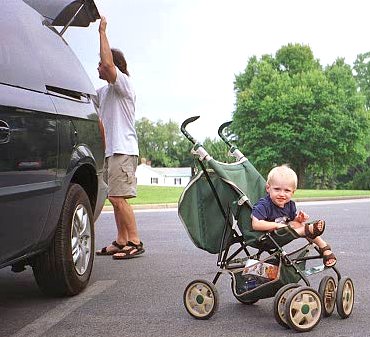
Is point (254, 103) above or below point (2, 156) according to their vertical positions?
above

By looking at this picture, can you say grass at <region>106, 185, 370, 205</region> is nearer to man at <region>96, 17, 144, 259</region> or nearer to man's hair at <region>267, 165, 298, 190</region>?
man at <region>96, 17, 144, 259</region>

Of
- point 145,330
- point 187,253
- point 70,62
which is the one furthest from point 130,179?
point 145,330

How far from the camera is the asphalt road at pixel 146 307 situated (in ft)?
11.5

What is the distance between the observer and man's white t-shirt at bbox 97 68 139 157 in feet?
19.2

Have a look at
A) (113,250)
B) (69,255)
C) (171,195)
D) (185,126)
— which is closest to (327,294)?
(185,126)

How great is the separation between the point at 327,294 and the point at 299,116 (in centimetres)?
4556

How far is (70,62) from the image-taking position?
4.49 meters

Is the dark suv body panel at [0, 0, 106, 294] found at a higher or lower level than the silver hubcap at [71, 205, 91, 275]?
higher

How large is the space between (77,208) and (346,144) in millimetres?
46660

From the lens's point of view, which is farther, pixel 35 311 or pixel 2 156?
pixel 35 311

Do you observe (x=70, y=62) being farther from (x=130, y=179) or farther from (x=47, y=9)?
(x=130, y=179)

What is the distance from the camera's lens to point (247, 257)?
12.7ft

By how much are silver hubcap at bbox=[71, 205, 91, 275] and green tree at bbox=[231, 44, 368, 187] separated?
4364 centimetres

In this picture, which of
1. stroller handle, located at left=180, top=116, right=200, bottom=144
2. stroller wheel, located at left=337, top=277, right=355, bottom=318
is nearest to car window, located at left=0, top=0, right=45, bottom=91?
stroller handle, located at left=180, top=116, right=200, bottom=144
